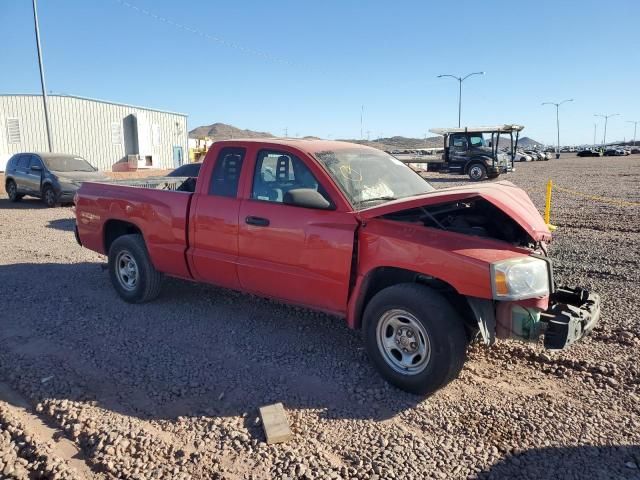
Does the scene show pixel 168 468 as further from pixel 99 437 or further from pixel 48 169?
pixel 48 169

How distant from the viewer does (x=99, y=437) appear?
3.16 meters

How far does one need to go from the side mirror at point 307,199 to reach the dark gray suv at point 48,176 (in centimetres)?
1273

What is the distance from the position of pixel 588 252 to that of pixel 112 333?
6.98 metres

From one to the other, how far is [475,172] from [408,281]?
23252 mm

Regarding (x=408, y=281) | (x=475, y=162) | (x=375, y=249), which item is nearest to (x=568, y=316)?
(x=408, y=281)

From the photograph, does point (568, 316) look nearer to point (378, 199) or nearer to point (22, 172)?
point (378, 199)

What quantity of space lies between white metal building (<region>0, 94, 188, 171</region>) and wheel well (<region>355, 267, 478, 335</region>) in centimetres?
3253

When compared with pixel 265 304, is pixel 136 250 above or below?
above

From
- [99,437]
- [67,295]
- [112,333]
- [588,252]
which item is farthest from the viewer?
[588,252]

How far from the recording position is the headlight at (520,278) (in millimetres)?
3344

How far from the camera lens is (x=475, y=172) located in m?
25.8

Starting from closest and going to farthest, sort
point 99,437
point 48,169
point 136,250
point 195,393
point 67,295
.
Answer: point 99,437 → point 195,393 → point 136,250 → point 67,295 → point 48,169

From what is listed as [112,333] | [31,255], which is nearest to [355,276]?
[112,333]

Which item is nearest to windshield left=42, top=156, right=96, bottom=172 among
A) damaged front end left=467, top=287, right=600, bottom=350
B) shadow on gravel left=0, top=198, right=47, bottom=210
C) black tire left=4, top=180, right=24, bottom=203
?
shadow on gravel left=0, top=198, right=47, bottom=210
